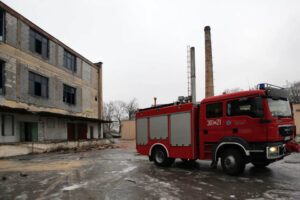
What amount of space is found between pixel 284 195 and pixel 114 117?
85467mm

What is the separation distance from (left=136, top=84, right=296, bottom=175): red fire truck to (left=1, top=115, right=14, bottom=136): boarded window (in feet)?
42.6

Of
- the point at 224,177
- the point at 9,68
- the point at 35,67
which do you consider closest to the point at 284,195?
the point at 224,177

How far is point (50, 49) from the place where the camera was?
23188mm

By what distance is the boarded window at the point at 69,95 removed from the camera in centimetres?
2543

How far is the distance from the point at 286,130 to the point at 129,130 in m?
36.6

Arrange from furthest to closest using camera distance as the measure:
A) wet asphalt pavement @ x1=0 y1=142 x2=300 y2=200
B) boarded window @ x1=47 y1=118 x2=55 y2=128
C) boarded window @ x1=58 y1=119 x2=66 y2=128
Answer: boarded window @ x1=58 y1=119 x2=66 y2=128 → boarded window @ x1=47 y1=118 x2=55 y2=128 → wet asphalt pavement @ x1=0 y1=142 x2=300 y2=200

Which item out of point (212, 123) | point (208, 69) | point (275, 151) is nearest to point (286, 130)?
point (275, 151)

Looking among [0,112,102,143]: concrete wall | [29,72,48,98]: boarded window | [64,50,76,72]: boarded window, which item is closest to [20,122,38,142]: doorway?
[0,112,102,143]: concrete wall

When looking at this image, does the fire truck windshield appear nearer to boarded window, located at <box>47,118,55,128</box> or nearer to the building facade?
the building facade

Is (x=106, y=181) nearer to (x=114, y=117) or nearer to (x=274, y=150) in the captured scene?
(x=274, y=150)

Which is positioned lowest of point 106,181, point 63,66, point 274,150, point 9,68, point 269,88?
point 106,181

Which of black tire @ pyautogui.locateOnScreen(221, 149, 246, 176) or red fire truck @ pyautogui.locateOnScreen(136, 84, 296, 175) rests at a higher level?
red fire truck @ pyautogui.locateOnScreen(136, 84, 296, 175)

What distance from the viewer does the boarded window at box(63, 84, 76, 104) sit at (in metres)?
25.4

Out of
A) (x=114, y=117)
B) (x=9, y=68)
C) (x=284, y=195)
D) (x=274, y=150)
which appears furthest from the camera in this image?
(x=114, y=117)
